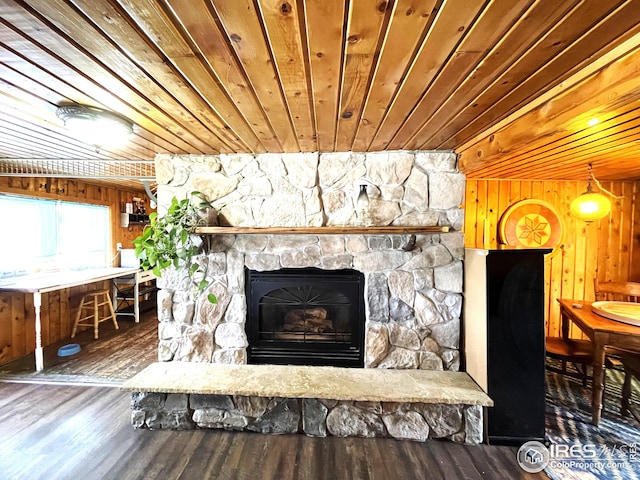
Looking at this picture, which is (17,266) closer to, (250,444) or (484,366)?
(250,444)

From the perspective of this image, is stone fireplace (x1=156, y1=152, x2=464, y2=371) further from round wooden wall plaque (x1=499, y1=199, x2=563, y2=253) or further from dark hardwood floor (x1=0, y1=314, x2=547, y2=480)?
round wooden wall plaque (x1=499, y1=199, x2=563, y2=253)

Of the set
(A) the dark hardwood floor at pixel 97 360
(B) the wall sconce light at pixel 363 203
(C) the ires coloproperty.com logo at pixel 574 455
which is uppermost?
(B) the wall sconce light at pixel 363 203

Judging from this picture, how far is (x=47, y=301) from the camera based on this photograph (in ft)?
10.9

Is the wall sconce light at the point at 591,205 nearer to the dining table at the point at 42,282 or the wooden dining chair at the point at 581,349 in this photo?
the wooden dining chair at the point at 581,349

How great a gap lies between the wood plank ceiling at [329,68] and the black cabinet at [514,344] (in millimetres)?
727

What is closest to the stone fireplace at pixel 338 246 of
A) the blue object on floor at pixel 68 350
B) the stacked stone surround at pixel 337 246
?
the stacked stone surround at pixel 337 246

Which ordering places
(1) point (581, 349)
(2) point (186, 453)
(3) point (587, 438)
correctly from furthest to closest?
(1) point (581, 349), (3) point (587, 438), (2) point (186, 453)

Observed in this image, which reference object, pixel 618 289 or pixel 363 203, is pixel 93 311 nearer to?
pixel 363 203

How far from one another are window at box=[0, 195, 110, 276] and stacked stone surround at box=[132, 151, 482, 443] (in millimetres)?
2190

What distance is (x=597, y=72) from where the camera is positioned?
1.07 m

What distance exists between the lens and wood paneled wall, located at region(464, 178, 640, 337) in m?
3.18

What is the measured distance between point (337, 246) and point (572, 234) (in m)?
3.03

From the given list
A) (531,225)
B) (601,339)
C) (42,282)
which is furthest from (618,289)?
(42,282)

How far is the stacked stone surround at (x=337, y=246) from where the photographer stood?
2121 millimetres
